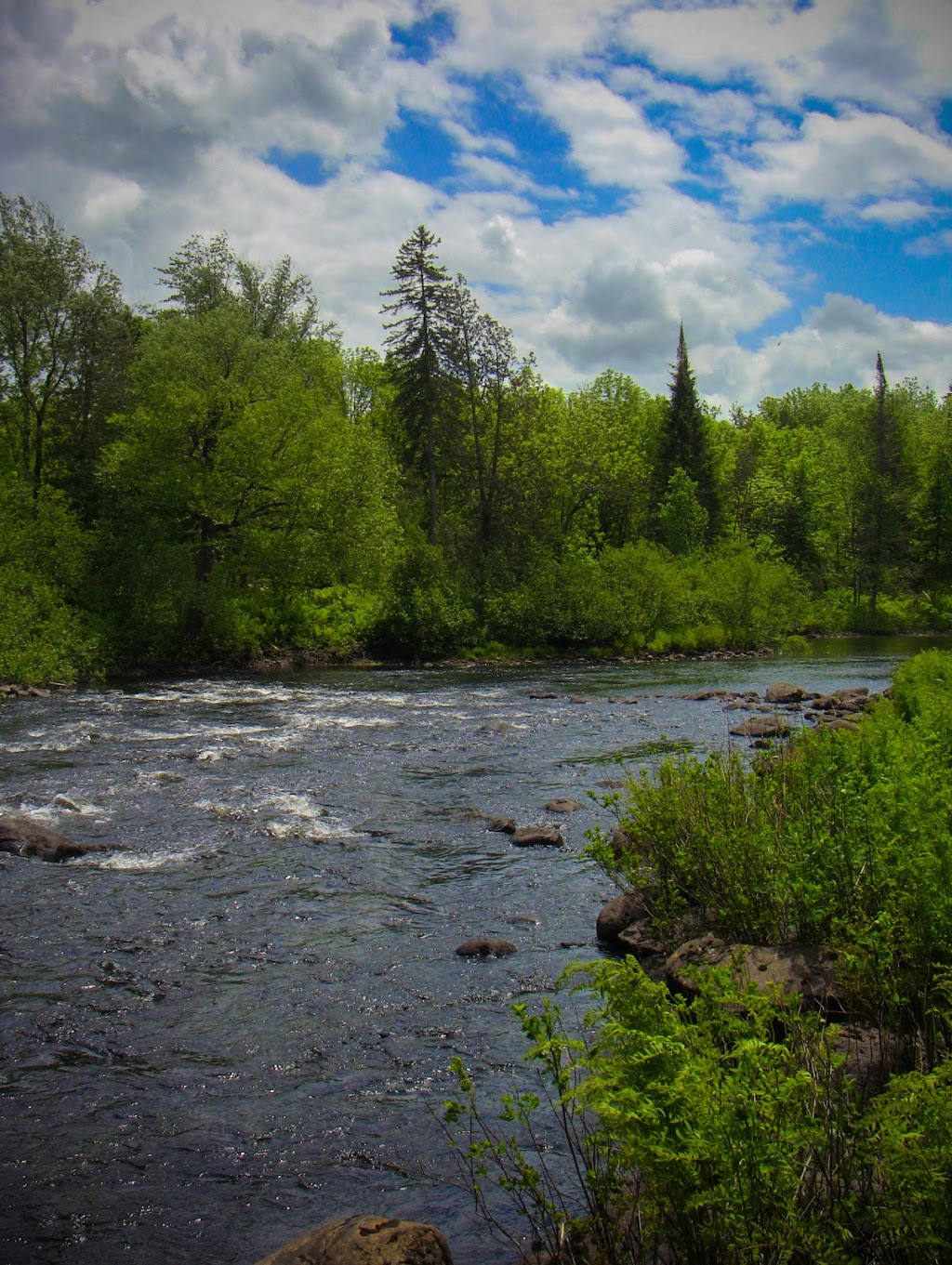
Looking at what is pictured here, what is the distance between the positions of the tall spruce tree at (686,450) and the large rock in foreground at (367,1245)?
69684mm

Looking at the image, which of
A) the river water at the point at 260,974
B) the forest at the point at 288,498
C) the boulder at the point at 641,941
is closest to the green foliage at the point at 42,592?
the forest at the point at 288,498

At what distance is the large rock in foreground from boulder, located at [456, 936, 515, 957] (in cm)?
Result: 426

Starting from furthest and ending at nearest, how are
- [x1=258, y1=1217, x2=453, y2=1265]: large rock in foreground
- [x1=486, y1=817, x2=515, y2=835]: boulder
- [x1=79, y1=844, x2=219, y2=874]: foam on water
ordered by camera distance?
[x1=486, y1=817, x2=515, y2=835]: boulder
[x1=79, y1=844, x2=219, y2=874]: foam on water
[x1=258, y1=1217, x2=453, y2=1265]: large rock in foreground

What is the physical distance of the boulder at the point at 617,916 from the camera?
9078mm

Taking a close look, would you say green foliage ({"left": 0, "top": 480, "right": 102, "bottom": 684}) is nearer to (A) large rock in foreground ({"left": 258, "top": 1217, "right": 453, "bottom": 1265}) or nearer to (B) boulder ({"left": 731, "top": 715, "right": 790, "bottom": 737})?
(B) boulder ({"left": 731, "top": 715, "right": 790, "bottom": 737})

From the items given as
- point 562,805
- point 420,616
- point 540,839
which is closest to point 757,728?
point 562,805

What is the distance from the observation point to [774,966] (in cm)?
663

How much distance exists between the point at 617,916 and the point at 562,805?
515 centimetres

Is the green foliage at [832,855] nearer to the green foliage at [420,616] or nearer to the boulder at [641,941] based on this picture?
the boulder at [641,941]

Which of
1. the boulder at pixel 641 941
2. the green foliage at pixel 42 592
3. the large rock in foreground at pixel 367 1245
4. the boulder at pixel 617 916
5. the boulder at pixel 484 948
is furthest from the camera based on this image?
the green foliage at pixel 42 592

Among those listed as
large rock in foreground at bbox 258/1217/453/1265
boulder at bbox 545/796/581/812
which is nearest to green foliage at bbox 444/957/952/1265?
large rock in foreground at bbox 258/1217/453/1265

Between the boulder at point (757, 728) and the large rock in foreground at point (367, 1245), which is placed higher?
the boulder at point (757, 728)

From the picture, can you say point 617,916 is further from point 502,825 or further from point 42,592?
point 42,592

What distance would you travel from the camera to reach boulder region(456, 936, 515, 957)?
884cm
